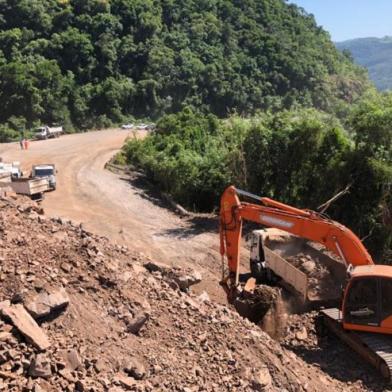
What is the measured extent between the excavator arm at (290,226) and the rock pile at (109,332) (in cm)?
234

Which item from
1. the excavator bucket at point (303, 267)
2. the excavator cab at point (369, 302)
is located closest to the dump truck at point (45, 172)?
the excavator bucket at point (303, 267)

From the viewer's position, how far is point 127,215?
23531 mm

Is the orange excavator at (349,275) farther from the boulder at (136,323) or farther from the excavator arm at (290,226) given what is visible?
the boulder at (136,323)

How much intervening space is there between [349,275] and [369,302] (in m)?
0.59

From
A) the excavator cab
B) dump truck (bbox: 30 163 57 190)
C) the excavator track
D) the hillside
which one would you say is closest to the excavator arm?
the excavator cab

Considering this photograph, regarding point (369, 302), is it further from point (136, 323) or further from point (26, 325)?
point (26, 325)

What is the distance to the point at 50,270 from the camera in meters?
8.53

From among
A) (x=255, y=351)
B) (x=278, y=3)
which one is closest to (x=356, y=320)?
(x=255, y=351)

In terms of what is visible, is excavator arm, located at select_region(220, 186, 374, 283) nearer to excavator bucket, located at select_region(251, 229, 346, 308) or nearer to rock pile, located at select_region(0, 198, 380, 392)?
excavator bucket, located at select_region(251, 229, 346, 308)

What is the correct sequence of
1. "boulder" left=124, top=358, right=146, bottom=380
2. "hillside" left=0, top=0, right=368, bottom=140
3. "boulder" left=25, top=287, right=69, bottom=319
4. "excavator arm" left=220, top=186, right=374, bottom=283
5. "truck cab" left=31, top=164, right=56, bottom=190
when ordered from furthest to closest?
1. "hillside" left=0, top=0, right=368, bottom=140
2. "truck cab" left=31, top=164, right=56, bottom=190
3. "excavator arm" left=220, top=186, right=374, bottom=283
4. "boulder" left=25, top=287, right=69, bottom=319
5. "boulder" left=124, top=358, right=146, bottom=380

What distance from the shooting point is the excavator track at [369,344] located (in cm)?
996

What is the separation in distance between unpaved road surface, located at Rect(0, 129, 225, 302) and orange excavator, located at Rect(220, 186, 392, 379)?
8.68 feet

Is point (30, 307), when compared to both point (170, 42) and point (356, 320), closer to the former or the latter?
point (356, 320)

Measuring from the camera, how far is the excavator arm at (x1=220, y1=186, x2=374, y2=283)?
443 inches
